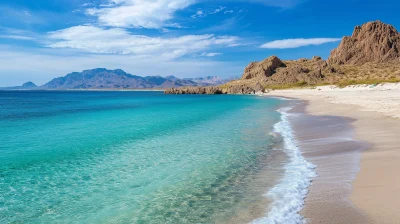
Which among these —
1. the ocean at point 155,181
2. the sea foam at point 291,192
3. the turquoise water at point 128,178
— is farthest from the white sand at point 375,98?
the turquoise water at point 128,178

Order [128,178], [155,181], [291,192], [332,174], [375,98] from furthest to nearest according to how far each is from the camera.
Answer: [375,98] < [128,178] < [155,181] < [332,174] < [291,192]

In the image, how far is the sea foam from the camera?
7.12 metres

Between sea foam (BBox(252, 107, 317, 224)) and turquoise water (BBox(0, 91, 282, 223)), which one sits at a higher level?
sea foam (BBox(252, 107, 317, 224))

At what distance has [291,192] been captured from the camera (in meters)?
8.92

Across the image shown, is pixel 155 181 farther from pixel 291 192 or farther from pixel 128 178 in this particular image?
pixel 291 192

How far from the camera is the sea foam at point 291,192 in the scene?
23.4 ft

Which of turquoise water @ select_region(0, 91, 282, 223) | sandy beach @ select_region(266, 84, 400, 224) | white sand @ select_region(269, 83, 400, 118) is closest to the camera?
sandy beach @ select_region(266, 84, 400, 224)

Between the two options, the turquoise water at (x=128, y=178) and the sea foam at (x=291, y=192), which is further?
the turquoise water at (x=128, y=178)

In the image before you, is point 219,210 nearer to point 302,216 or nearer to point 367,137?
point 302,216

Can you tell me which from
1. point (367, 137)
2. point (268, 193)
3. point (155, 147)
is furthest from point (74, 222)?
point (367, 137)

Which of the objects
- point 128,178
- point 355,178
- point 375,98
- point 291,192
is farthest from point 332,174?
point 375,98

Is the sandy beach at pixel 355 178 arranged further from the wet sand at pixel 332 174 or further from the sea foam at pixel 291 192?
the sea foam at pixel 291 192

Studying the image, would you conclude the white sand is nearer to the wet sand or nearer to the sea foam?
the wet sand

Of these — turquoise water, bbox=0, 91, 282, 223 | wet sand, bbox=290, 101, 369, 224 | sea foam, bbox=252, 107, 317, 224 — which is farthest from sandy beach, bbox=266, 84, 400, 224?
turquoise water, bbox=0, 91, 282, 223
